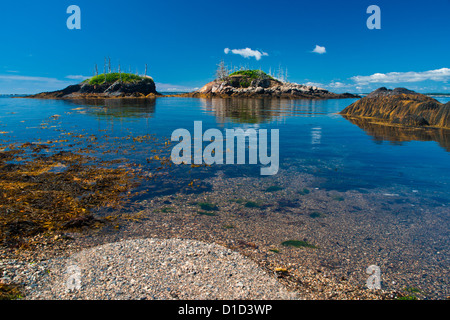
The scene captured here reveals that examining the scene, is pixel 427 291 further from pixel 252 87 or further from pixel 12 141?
pixel 252 87

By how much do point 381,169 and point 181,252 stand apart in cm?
1453

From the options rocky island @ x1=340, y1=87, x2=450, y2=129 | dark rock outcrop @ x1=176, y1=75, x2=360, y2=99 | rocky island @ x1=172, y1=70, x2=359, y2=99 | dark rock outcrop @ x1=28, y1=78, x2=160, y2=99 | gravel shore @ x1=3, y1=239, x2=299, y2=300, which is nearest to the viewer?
gravel shore @ x1=3, y1=239, x2=299, y2=300

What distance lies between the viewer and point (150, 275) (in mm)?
6211

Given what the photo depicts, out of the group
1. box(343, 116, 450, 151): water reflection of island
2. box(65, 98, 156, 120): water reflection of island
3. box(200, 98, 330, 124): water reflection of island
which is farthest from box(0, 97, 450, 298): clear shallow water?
box(65, 98, 156, 120): water reflection of island

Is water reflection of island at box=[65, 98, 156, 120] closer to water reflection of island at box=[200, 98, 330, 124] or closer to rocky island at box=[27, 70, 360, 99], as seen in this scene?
water reflection of island at box=[200, 98, 330, 124]

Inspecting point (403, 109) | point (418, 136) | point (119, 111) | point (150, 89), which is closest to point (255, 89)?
point (150, 89)

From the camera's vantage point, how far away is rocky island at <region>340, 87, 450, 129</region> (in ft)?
112

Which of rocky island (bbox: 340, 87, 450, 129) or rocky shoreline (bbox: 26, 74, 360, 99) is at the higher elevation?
rocky shoreline (bbox: 26, 74, 360, 99)

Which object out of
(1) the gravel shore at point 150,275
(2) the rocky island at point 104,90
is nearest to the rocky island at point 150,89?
(2) the rocky island at point 104,90

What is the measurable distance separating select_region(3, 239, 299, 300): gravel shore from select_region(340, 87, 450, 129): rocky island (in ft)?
131

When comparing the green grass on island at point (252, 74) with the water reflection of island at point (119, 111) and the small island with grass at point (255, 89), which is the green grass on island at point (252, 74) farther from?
the water reflection of island at point (119, 111)

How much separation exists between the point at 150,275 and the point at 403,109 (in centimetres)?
4413

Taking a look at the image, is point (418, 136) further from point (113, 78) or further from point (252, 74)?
point (113, 78)

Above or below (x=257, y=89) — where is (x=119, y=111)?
below
